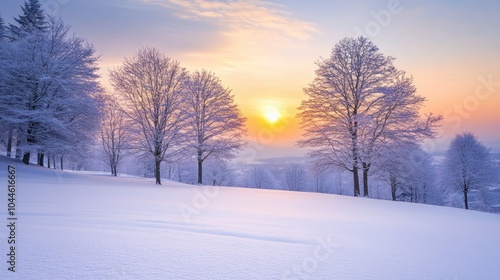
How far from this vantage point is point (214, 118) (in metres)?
19.8

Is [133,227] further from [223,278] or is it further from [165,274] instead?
[223,278]

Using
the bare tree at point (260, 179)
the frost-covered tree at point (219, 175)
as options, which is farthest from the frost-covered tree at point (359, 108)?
the bare tree at point (260, 179)

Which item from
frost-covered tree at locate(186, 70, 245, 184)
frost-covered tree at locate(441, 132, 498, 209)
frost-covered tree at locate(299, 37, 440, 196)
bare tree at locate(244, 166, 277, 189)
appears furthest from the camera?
bare tree at locate(244, 166, 277, 189)

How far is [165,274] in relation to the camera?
7.95 ft

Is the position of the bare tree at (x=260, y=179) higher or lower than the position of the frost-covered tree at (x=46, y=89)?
lower

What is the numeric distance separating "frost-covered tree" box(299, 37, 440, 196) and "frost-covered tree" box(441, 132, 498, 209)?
1787 centimetres

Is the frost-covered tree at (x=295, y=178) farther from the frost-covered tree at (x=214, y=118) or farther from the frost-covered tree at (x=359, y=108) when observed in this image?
the frost-covered tree at (x=359, y=108)

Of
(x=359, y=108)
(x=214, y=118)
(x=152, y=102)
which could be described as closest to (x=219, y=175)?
(x=214, y=118)

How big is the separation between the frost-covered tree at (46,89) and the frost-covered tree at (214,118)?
7598mm

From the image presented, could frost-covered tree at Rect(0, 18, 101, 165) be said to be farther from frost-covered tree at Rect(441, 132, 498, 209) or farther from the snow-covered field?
frost-covered tree at Rect(441, 132, 498, 209)

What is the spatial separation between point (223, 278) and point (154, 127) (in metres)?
15.3

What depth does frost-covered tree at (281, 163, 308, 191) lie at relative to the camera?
188 feet

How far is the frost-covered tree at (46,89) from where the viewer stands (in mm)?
16078

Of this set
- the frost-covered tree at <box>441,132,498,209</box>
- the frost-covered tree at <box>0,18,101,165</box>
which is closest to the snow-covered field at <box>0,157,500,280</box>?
the frost-covered tree at <box>0,18,101,165</box>
